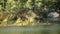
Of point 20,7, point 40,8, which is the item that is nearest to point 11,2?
point 20,7

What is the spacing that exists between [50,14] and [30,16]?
4234mm

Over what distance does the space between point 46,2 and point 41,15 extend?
88.6 inches

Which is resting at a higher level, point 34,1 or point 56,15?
point 34,1

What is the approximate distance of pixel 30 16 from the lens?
3897 centimetres

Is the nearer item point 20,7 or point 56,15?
point 20,7

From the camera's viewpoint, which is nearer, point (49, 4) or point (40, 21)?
point (40, 21)

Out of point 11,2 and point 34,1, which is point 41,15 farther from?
point 11,2

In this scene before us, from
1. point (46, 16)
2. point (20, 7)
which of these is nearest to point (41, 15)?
point (46, 16)

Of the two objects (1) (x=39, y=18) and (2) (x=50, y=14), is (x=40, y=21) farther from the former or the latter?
(2) (x=50, y=14)

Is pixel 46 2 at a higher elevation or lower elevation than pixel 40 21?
higher

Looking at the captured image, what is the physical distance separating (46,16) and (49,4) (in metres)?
2.21

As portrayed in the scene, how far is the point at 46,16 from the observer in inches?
1598

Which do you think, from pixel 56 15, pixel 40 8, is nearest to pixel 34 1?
pixel 40 8

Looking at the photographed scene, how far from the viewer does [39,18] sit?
129 feet
